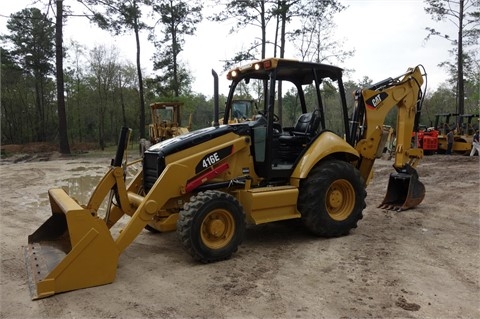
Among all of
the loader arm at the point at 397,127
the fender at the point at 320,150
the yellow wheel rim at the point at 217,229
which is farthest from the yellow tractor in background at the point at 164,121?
the yellow wheel rim at the point at 217,229

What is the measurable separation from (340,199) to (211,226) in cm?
222

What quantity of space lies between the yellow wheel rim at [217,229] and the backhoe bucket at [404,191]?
13.0 ft

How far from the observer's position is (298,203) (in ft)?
18.1

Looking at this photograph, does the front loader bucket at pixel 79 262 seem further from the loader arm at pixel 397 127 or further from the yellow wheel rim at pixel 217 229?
the loader arm at pixel 397 127

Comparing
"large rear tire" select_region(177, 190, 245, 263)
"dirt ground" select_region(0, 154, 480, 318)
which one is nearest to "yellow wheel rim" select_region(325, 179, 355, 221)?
"dirt ground" select_region(0, 154, 480, 318)

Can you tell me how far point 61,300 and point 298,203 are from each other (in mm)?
3132

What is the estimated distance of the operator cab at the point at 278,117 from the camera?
542 cm

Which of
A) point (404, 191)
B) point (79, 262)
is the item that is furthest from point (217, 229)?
point (404, 191)

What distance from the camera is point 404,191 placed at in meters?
7.56

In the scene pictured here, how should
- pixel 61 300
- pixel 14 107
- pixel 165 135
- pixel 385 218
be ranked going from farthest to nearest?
pixel 14 107 < pixel 165 135 < pixel 385 218 < pixel 61 300

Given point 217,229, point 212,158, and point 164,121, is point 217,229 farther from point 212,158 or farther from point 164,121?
point 164,121

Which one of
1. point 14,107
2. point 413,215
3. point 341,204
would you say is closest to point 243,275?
point 341,204

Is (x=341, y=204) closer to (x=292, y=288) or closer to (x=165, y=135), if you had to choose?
(x=292, y=288)

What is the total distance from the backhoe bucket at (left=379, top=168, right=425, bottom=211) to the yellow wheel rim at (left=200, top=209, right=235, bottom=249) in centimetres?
395
